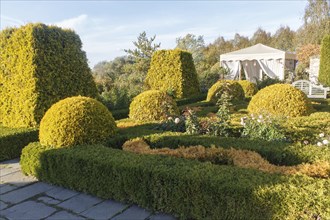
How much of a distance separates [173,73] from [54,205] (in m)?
7.87

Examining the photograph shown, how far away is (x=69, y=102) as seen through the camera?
4500 mm

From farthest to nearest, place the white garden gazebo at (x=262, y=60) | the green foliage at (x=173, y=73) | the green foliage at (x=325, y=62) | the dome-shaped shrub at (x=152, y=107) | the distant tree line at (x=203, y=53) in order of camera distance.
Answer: the white garden gazebo at (x=262, y=60) < the green foliage at (x=325, y=62) < the distant tree line at (x=203, y=53) < the green foliage at (x=173, y=73) < the dome-shaped shrub at (x=152, y=107)

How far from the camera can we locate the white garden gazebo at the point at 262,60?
62.0ft

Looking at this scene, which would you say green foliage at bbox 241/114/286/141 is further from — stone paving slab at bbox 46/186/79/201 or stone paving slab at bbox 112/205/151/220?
stone paving slab at bbox 46/186/79/201

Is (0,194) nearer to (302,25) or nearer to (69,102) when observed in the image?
(69,102)

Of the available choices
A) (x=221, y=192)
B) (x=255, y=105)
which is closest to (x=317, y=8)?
(x=255, y=105)

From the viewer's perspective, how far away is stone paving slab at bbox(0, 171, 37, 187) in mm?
3984

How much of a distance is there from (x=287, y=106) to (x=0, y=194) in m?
5.48

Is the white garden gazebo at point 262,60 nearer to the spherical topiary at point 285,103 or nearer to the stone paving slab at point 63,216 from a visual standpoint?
the spherical topiary at point 285,103

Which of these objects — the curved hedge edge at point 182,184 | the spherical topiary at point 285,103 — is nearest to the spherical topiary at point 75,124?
the curved hedge edge at point 182,184

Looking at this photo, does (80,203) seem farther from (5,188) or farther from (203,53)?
(203,53)

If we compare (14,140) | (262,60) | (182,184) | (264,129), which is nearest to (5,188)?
(14,140)

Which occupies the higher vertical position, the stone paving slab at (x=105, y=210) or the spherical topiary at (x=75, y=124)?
the spherical topiary at (x=75, y=124)

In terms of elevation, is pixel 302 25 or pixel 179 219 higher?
pixel 302 25
